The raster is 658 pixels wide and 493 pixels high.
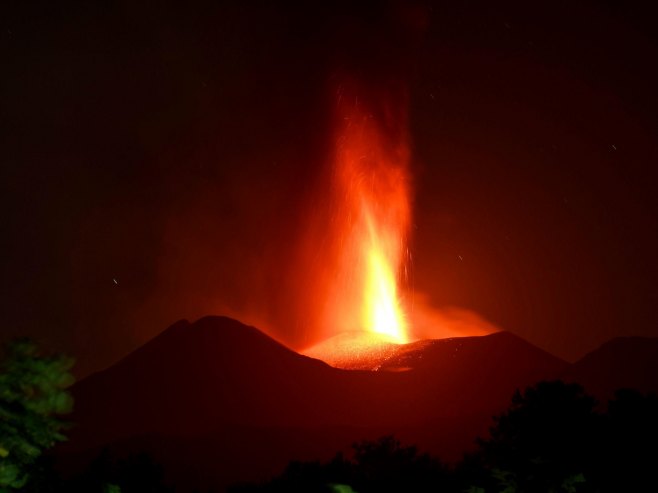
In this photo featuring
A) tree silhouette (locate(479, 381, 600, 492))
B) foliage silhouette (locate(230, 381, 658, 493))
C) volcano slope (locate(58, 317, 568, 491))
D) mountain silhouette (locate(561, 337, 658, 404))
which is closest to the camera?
tree silhouette (locate(479, 381, 600, 492))

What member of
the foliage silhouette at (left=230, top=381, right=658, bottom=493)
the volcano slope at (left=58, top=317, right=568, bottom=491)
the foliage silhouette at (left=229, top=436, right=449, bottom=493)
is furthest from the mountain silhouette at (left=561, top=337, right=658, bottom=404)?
the foliage silhouette at (left=230, top=381, right=658, bottom=493)

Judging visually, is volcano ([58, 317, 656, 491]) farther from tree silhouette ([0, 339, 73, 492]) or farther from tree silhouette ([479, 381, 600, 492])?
tree silhouette ([0, 339, 73, 492])

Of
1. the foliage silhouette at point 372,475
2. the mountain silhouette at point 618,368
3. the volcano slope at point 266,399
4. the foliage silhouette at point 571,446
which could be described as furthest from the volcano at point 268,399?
the foliage silhouette at point 571,446

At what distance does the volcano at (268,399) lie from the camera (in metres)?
76.9

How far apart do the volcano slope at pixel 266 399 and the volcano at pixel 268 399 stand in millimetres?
172

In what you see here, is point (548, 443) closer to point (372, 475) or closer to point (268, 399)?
point (372, 475)

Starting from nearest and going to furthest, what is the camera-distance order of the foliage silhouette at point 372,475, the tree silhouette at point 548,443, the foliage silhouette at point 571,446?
the tree silhouette at point 548,443, the foliage silhouette at point 571,446, the foliage silhouette at point 372,475

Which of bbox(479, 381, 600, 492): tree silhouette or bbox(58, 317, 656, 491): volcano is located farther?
bbox(58, 317, 656, 491): volcano

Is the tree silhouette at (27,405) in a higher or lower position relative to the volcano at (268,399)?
lower

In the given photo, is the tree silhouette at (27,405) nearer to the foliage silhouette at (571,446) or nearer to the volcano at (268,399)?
the foliage silhouette at (571,446)

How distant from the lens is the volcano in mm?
76938

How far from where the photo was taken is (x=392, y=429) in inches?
3295

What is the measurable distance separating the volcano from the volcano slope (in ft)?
0.57

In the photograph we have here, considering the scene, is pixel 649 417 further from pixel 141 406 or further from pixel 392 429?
pixel 141 406
